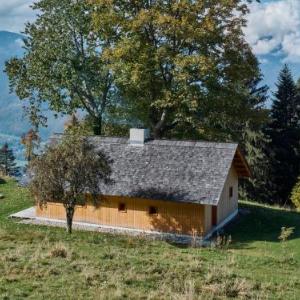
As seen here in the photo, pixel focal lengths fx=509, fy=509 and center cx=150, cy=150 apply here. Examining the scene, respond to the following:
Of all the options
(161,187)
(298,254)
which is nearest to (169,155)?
(161,187)

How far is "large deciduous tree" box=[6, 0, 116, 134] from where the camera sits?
37.9 meters

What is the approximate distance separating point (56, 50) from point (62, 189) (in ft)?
49.5

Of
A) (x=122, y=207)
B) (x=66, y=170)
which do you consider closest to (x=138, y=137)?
(x=122, y=207)

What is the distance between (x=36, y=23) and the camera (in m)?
38.8

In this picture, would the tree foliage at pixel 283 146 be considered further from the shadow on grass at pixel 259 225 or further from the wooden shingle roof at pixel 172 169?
the wooden shingle roof at pixel 172 169

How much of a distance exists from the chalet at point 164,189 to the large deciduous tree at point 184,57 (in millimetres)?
4201

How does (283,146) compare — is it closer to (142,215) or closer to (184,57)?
(184,57)

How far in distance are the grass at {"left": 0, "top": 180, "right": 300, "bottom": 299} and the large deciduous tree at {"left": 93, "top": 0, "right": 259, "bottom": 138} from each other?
40.7 ft

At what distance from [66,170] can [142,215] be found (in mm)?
5960

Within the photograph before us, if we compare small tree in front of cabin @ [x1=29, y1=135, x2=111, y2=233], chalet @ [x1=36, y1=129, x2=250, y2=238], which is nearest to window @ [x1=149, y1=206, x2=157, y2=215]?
chalet @ [x1=36, y1=129, x2=250, y2=238]

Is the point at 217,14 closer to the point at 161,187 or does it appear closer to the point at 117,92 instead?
the point at 117,92

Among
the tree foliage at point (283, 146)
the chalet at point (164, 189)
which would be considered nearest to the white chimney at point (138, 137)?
the chalet at point (164, 189)

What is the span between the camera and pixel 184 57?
33.1 metres

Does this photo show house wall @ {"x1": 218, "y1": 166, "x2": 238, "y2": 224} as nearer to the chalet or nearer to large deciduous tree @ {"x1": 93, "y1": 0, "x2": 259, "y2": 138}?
the chalet
